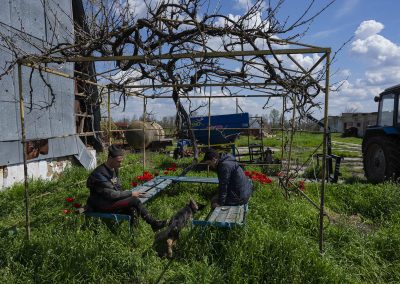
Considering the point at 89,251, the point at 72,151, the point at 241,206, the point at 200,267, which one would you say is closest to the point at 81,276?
the point at 89,251

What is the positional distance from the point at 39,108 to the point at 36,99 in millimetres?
228

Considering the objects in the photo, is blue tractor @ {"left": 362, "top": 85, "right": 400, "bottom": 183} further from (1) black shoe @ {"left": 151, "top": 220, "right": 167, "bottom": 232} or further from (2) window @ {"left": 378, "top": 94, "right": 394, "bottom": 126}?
(1) black shoe @ {"left": 151, "top": 220, "right": 167, "bottom": 232}

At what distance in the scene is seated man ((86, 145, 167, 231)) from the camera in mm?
4547

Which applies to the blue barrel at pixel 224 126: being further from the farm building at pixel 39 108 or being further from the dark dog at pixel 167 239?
the dark dog at pixel 167 239

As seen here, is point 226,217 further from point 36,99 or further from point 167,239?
point 36,99

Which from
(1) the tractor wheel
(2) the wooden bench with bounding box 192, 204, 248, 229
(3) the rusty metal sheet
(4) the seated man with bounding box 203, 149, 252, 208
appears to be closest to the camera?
(2) the wooden bench with bounding box 192, 204, 248, 229

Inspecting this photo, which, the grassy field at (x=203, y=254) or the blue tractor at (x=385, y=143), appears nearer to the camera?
the grassy field at (x=203, y=254)

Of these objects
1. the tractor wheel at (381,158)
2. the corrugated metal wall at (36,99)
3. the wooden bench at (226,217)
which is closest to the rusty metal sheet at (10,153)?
the corrugated metal wall at (36,99)

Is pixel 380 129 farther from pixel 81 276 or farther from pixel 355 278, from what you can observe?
pixel 81 276

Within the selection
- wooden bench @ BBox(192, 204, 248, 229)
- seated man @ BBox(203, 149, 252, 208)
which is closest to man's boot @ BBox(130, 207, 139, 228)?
wooden bench @ BBox(192, 204, 248, 229)

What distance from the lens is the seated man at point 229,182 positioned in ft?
16.0

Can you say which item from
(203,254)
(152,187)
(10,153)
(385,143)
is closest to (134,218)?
(203,254)

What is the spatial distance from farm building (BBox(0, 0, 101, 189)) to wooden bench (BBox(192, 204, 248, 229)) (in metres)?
2.93

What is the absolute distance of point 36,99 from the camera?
26.6 feet
